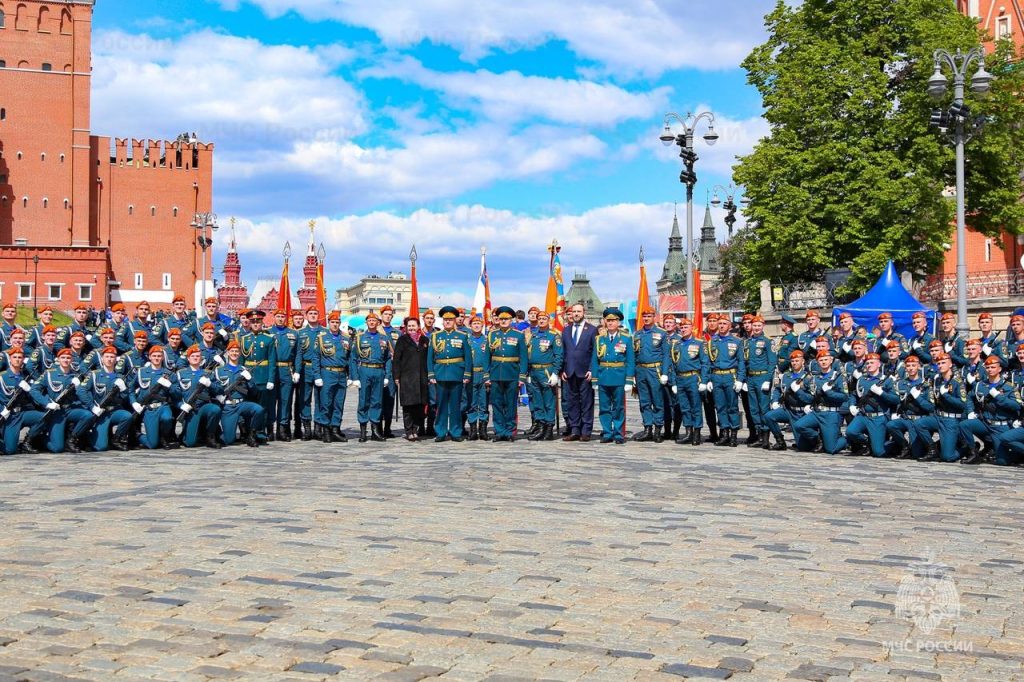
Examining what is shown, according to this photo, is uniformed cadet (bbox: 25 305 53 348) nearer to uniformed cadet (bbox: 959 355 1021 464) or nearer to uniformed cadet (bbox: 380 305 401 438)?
uniformed cadet (bbox: 380 305 401 438)

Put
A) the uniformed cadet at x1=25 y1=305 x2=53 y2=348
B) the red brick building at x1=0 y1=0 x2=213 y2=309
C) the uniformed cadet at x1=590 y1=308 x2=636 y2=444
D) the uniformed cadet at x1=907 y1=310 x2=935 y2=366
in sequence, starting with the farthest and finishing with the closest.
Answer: the red brick building at x1=0 y1=0 x2=213 y2=309, the uniformed cadet at x1=25 y1=305 x2=53 y2=348, the uniformed cadet at x1=590 y1=308 x2=636 y2=444, the uniformed cadet at x1=907 y1=310 x2=935 y2=366

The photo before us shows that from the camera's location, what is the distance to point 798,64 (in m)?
32.6

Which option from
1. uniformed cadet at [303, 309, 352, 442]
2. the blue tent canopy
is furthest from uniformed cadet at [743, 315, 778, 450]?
the blue tent canopy

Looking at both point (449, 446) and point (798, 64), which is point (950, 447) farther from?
point (798, 64)

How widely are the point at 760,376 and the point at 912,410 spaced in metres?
2.21

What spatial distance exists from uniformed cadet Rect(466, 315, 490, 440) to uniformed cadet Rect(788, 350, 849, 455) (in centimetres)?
440

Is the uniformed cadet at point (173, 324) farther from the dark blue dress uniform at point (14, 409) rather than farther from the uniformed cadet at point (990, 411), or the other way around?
the uniformed cadet at point (990, 411)

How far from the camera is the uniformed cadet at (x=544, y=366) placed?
636 inches

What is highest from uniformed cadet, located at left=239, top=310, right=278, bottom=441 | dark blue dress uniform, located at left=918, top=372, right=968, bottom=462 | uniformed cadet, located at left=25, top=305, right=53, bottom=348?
uniformed cadet, located at left=25, top=305, right=53, bottom=348

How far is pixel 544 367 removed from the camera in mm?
16141

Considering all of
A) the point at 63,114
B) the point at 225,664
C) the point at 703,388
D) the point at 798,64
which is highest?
the point at 63,114

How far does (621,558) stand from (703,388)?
8734mm

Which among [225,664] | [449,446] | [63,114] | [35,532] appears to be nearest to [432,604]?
[225,664]

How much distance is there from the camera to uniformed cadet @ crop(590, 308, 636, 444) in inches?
618
